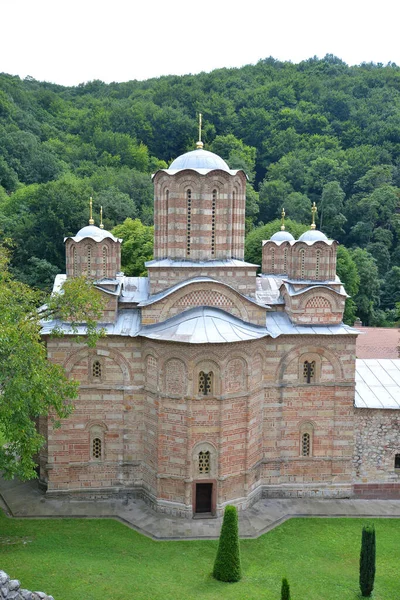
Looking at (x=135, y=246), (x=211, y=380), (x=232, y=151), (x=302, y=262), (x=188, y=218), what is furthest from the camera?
(x=232, y=151)

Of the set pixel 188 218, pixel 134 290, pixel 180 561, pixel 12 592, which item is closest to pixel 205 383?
pixel 134 290

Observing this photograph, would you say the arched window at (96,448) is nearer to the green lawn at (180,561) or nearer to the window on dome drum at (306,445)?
the green lawn at (180,561)

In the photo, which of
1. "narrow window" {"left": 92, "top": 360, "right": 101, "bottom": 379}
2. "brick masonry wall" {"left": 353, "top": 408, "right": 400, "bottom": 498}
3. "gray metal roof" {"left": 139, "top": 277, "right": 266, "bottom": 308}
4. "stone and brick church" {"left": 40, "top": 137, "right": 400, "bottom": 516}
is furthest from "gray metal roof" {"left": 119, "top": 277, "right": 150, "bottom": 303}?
"brick masonry wall" {"left": 353, "top": 408, "right": 400, "bottom": 498}

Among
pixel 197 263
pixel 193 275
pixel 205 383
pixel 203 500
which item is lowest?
pixel 203 500

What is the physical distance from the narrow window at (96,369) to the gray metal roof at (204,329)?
1782mm

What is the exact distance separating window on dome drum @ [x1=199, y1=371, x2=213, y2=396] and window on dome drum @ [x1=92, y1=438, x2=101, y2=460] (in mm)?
3827

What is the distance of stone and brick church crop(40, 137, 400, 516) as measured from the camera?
16.1m

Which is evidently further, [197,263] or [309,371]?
[309,371]

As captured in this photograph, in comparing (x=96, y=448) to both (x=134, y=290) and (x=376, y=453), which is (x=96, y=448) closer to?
(x=134, y=290)

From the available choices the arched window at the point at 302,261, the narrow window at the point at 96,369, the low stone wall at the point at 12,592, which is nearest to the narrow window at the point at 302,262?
the arched window at the point at 302,261

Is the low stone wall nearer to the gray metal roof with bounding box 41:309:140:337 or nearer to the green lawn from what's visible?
the green lawn

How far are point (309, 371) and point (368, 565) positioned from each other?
247 inches

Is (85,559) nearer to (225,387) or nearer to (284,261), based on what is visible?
(225,387)

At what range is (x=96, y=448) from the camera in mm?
17266
